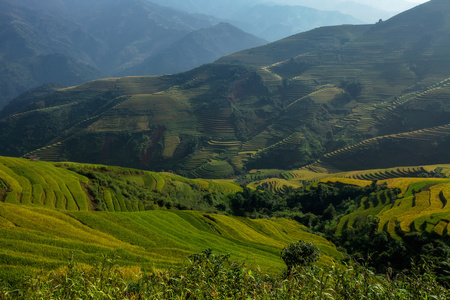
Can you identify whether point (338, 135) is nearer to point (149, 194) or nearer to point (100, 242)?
point (149, 194)

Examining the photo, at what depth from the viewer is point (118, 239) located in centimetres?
2667

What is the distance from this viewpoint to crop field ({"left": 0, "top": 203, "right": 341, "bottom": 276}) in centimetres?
1856

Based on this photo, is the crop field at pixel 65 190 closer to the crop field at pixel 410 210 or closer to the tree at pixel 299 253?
the tree at pixel 299 253

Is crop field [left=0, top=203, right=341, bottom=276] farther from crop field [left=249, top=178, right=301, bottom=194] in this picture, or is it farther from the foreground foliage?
crop field [left=249, top=178, right=301, bottom=194]

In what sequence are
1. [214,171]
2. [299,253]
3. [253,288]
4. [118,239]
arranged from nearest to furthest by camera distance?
[253,288]
[299,253]
[118,239]
[214,171]

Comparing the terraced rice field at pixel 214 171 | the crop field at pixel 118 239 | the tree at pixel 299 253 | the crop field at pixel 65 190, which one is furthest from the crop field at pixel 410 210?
the terraced rice field at pixel 214 171

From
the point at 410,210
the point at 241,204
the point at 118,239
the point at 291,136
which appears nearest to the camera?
the point at 118,239

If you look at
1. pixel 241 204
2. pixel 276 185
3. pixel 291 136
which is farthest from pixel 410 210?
pixel 291 136

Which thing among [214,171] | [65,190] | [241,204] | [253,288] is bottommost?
[241,204]

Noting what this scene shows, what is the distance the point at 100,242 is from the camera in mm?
23594

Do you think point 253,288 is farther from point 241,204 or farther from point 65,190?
point 241,204

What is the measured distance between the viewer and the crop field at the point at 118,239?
1856 centimetres

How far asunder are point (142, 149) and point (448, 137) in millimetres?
157743

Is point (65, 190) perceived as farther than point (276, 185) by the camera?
No
